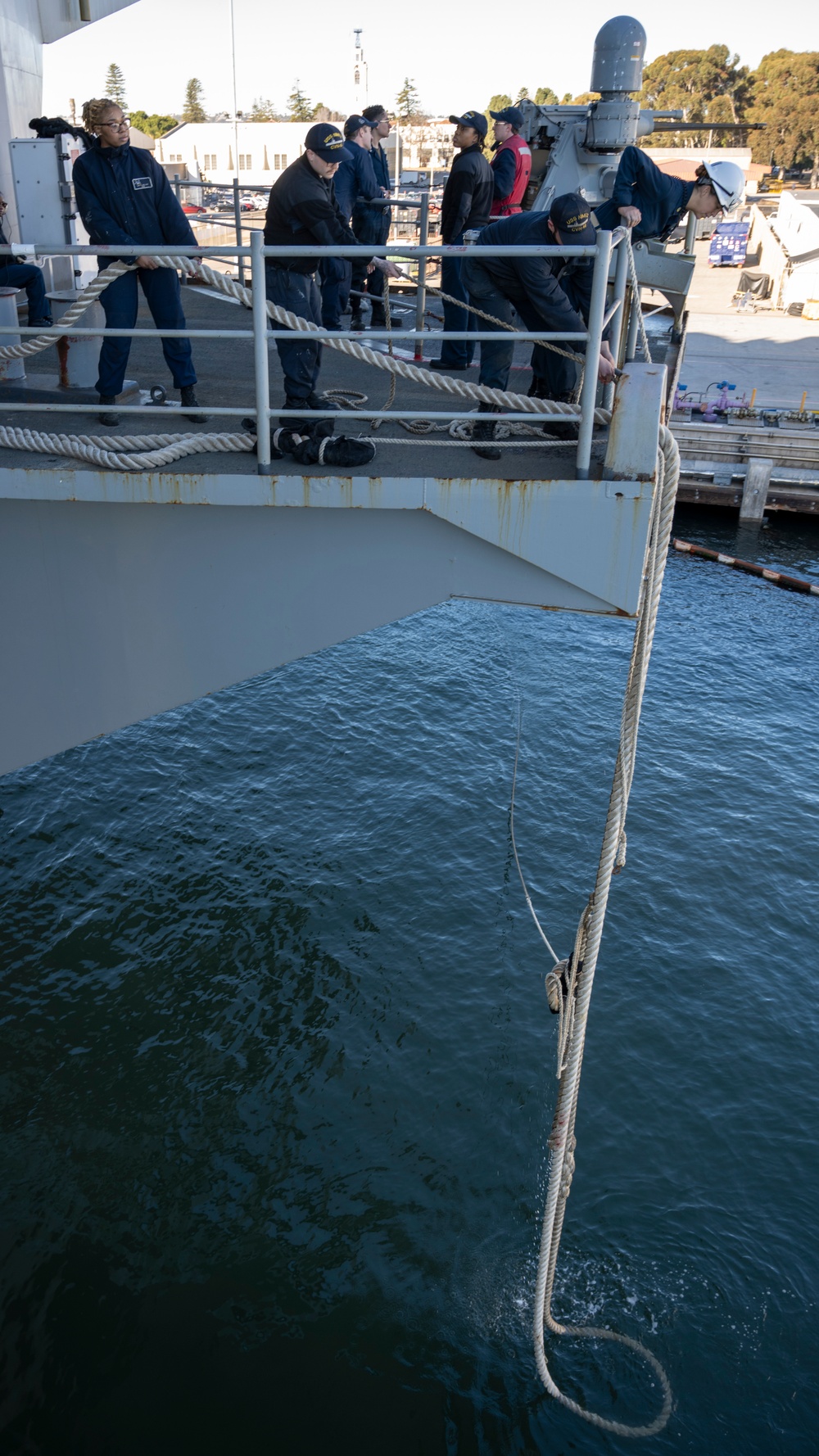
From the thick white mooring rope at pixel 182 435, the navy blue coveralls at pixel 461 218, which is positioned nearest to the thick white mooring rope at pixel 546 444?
the thick white mooring rope at pixel 182 435

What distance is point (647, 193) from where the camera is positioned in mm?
7996

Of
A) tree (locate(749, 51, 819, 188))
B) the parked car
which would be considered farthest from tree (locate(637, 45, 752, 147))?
the parked car

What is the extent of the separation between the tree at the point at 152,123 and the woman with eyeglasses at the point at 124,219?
81.3 meters

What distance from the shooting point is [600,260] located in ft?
16.0

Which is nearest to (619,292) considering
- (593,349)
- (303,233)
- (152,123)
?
(593,349)

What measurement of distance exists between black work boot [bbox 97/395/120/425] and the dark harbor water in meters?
6.93

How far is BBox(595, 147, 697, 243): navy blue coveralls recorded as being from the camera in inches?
309

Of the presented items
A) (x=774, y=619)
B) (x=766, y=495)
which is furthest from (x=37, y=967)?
(x=766, y=495)

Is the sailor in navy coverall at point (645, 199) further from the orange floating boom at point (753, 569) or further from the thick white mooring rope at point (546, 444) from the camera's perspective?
the orange floating boom at point (753, 569)

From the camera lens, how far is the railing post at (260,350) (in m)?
5.13

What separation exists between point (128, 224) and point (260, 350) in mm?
2090

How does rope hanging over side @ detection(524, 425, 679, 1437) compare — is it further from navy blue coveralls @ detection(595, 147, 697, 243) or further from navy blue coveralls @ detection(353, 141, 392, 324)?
navy blue coveralls @ detection(353, 141, 392, 324)

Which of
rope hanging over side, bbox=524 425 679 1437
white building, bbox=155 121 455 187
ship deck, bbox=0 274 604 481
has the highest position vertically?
white building, bbox=155 121 455 187

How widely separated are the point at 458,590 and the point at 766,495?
82.6ft
